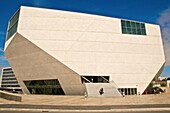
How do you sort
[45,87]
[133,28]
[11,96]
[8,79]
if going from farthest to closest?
[8,79] < [133,28] < [45,87] < [11,96]

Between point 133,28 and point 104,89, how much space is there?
48.3ft

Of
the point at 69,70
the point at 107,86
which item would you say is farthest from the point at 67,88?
the point at 107,86

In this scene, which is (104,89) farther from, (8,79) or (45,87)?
(8,79)

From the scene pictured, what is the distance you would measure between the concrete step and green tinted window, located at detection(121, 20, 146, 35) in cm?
1170

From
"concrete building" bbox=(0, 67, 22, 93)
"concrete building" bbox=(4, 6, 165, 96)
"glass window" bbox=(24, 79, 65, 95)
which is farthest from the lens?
"concrete building" bbox=(0, 67, 22, 93)

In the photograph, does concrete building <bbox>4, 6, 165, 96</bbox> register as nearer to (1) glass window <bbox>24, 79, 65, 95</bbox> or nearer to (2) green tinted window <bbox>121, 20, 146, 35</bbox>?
(2) green tinted window <bbox>121, 20, 146, 35</bbox>

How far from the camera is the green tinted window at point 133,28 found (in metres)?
35.1

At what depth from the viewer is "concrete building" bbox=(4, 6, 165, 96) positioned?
30156 millimetres

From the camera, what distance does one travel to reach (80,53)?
3116 centimetres

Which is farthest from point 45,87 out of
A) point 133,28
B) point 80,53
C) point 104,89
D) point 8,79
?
point 8,79

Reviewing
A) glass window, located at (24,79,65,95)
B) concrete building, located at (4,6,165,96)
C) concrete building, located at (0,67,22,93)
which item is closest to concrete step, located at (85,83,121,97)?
concrete building, located at (4,6,165,96)

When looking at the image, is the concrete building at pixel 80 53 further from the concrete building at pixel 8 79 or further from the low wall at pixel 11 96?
the concrete building at pixel 8 79

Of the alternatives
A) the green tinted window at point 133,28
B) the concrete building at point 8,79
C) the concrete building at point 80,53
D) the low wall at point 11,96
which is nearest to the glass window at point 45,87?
the concrete building at point 80,53

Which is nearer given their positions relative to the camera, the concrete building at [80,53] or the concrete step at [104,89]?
the concrete step at [104,89]
